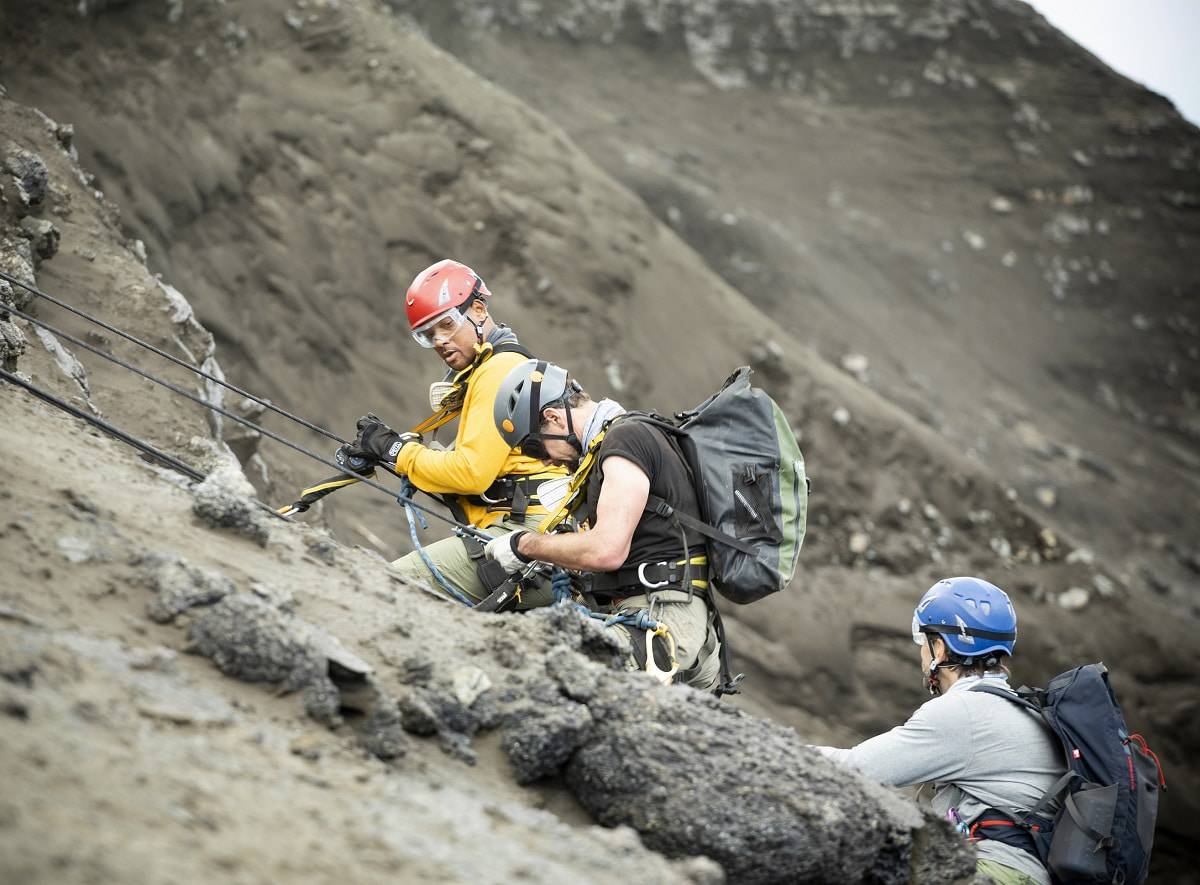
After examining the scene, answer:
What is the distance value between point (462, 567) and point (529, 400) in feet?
2.88

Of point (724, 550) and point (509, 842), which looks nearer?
point (509, 842)

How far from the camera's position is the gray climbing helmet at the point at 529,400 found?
473cm

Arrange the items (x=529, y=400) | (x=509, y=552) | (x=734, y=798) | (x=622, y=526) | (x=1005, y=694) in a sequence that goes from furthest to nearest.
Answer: (x=529, y=400), (x=509, y=552), (x=622, y=526), (x=1005, y=694), (x=734, y=798)

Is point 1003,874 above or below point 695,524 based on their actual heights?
below

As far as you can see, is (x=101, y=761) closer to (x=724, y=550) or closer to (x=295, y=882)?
(x=295, y=882)

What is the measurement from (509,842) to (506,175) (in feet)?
34.5

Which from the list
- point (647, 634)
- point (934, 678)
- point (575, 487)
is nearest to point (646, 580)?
point (647, 634)

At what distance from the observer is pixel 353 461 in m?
5.11

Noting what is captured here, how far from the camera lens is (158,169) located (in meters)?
9.37

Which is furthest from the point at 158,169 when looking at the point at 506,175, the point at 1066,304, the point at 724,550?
the point at 1066,304

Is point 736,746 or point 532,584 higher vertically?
point 736,746

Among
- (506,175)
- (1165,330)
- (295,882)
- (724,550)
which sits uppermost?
(295,882)

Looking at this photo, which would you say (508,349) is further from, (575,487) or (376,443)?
(575,487)

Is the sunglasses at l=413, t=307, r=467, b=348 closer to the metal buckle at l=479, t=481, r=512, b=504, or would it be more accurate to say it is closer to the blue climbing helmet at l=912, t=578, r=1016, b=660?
the metal buckle at l=479, t=481, r=512, b=504
